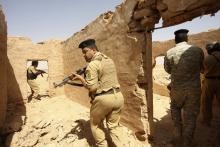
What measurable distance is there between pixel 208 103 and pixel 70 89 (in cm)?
487

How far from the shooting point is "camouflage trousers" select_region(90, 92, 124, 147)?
3.45 meters

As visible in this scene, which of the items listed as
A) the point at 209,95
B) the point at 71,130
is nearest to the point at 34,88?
the point at 71,130

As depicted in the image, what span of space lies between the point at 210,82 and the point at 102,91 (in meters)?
2.49

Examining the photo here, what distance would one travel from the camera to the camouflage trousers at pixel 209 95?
4688 mm

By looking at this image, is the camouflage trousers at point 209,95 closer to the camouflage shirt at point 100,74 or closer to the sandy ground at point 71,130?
the sandy ground at point 71,130

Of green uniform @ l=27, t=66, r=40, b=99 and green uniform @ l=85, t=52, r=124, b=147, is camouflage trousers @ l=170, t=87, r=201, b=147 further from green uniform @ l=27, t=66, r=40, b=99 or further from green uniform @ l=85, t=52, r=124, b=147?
green uniform @ l=27, t=66, r=40, b=99

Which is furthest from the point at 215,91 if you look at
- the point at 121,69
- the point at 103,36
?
the point at 103,36

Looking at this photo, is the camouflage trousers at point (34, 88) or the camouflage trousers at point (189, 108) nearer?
the camouflage trousers at point (189, 108)

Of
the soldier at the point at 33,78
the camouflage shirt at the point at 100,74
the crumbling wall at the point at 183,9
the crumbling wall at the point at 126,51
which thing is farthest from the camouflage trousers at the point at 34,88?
the crumbling wall at the point at 183,9

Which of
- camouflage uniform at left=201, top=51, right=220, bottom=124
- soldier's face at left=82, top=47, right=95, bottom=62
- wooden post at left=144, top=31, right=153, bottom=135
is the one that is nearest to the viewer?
soldier's face at left=82, top=47, right=95, bottom=62

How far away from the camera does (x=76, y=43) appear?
748 cm

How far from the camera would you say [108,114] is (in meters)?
3.56

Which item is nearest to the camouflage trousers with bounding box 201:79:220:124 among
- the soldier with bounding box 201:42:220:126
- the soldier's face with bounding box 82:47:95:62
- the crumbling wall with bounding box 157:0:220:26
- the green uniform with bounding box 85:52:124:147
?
the soldier with bounding box 201:42:220:126

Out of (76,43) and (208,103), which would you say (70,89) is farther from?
(208,103)
